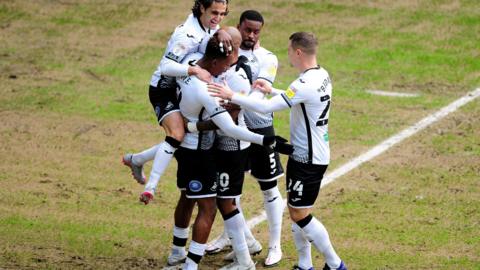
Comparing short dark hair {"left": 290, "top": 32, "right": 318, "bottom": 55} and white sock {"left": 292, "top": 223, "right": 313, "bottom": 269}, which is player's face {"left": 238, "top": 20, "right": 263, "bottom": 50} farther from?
white sock {"left": 292, "top": 223, "right": 313, "bottom": 269}

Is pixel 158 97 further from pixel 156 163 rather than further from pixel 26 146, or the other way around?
pixel 26 146

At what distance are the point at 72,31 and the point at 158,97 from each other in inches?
434

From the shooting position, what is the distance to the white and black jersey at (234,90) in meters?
10.5

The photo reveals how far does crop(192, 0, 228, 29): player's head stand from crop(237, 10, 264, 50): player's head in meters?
0.26

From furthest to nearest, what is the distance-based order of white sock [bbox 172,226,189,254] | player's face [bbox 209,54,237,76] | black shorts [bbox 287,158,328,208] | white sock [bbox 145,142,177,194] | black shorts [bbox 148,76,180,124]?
white sock [bbox 172,226,189,254] → black shorts [bbox 148,76,180,124] → white sock [bbox 145,142,177,194] → black shorts [bbox 287,158,328,208] → player's face [bbox 209,54,237,76]

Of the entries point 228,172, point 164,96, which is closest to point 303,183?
point 228,172

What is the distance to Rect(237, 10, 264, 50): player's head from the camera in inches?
432

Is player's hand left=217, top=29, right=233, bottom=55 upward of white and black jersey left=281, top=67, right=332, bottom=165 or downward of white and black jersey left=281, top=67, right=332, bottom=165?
upward

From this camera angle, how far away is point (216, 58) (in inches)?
403

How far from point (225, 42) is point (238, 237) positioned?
6.34 feet

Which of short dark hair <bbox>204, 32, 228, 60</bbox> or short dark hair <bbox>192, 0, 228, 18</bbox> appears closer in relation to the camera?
short dark hair <bbox>204, 32, 228, 60</bbox>

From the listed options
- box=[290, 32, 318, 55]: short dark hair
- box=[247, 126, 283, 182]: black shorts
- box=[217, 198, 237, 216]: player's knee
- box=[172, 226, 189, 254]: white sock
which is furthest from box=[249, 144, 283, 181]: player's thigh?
box=[290, 32, 318, 55]: short dark hair

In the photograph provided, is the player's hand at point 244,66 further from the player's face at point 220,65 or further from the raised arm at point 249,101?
the raised arm at point 249,101

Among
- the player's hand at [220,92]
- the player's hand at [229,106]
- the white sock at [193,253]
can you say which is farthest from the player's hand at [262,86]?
the white sock at [193,253]
